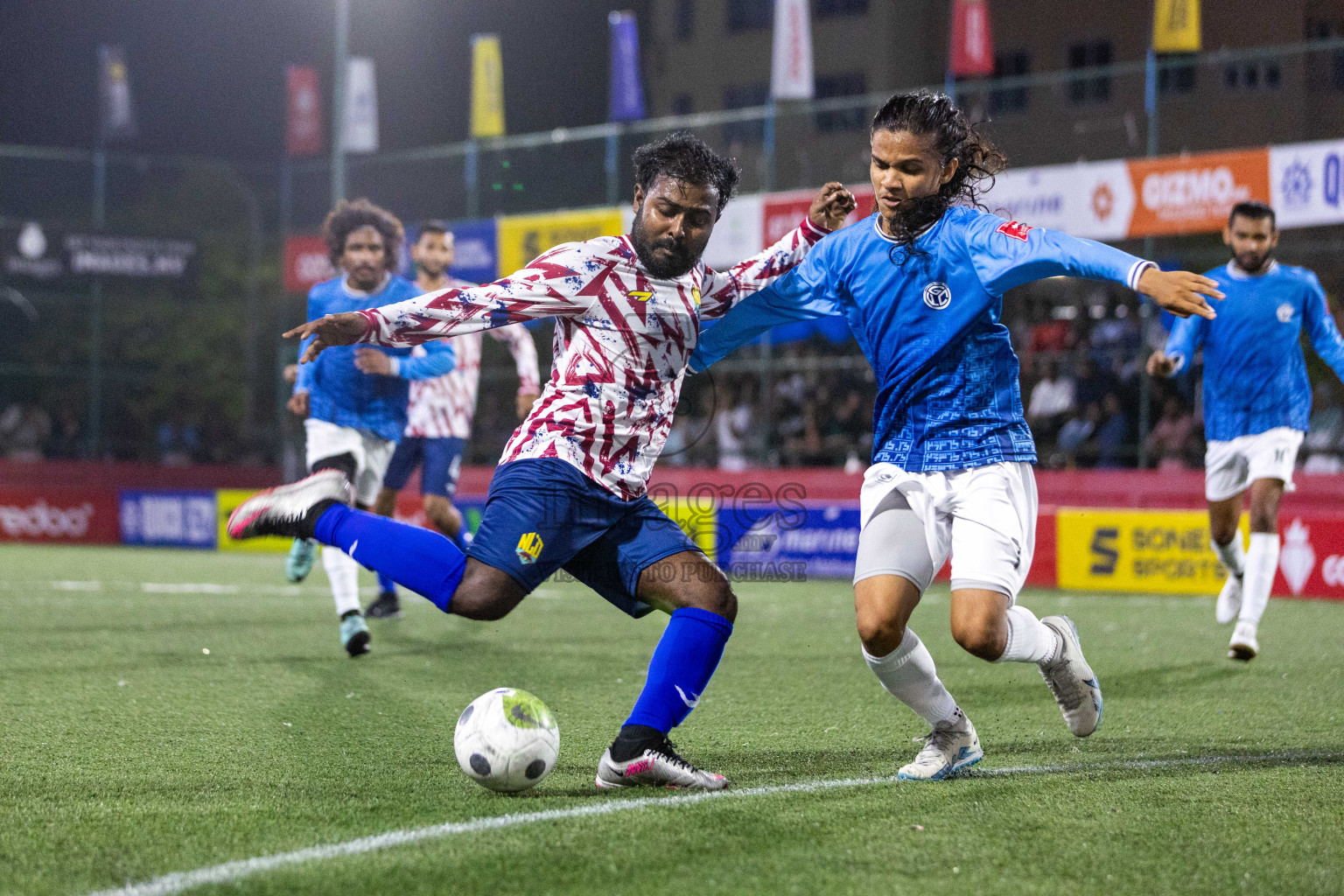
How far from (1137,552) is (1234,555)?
13.3 feet

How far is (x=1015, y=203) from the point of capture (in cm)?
1430

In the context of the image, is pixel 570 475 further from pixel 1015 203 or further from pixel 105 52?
pixel 105 52

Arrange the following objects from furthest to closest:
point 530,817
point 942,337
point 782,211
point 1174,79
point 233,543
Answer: point 233,543
point 782,211
point 1174,79
point 942,337
point 530,817

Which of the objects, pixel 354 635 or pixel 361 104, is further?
pixel 361 104

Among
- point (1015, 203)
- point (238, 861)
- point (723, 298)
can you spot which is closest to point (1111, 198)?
point (1015, 203)

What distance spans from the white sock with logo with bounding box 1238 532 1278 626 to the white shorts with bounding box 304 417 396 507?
467 centimetres

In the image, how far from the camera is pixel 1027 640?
4.10 metres

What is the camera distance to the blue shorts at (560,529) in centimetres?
395

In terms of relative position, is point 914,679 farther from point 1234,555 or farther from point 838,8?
point 838,8

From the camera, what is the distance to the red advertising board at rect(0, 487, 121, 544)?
17547mm

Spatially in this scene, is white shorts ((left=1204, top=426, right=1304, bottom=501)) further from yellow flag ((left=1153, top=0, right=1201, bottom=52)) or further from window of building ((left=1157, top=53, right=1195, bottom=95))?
yellow flag ((left=1153, top=0, right=1201, bottom=52))

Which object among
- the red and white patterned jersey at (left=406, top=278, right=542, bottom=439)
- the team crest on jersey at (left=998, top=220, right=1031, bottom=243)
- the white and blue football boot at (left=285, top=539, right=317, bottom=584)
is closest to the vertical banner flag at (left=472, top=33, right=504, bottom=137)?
the red and white patterned jersey at (left=406, top=278, right=542, bottom=439)

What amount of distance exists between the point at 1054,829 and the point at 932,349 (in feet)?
4.58

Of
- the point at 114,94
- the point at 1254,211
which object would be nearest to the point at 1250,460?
the point at 1254,211
